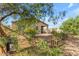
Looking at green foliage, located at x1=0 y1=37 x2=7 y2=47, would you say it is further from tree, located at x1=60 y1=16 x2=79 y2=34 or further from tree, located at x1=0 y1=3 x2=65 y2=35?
tree, located at x1=60 y1=16 x2=79 y2=34

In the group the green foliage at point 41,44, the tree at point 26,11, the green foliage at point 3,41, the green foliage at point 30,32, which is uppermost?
the tree at point 26,11

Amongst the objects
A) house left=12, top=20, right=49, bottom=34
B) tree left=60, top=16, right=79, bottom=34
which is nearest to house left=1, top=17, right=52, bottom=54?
house left=12, top=20, right=49, bottom=34

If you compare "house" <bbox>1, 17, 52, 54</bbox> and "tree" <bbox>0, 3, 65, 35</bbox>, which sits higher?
"tree" <bbox>0, 3, 65, 35</bbox>

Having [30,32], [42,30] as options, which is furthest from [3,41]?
[42,30]

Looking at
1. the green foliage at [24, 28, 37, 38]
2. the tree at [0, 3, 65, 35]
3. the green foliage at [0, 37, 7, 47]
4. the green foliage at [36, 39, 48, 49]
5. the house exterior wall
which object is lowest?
the green foliage at [36, 39, 48, 49]

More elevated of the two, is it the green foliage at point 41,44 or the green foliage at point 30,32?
the green foliage at point 30,32

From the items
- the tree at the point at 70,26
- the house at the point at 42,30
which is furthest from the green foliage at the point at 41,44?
the tree at the point at 70,26

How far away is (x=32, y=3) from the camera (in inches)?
88.5

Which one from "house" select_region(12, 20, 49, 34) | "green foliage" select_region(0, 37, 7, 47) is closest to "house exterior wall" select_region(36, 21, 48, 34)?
"house" select_region(12, 20, 49, 34)

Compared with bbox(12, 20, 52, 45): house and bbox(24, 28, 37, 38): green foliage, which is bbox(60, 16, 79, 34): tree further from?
bbox(24, 28, 37, 38): green foliage

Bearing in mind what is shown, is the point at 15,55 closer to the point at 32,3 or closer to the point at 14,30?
the point at 14,30

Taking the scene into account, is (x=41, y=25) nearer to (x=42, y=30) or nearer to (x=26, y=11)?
(x=42, y=30)

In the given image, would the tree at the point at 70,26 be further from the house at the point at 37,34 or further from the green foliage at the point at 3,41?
the green foliage at the point at 3,41

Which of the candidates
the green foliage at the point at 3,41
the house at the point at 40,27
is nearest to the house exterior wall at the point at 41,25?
the house at the point at 40,27
